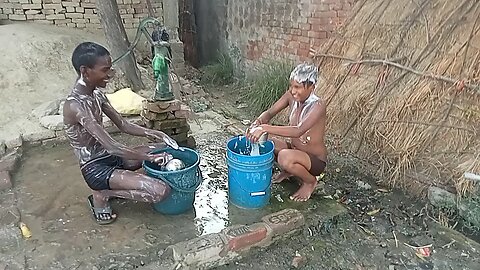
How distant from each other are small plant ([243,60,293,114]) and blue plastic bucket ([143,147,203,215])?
106 inches

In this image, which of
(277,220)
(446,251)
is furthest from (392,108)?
(277,220)

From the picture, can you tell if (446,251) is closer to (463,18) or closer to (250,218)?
(250,218)

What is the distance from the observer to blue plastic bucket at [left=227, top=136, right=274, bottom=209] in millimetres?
3363

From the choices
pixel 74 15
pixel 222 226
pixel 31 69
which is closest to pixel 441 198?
pixel 222 226

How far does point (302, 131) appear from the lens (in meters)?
3.44

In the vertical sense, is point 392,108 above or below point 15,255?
above

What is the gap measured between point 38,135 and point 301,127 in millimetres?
3158

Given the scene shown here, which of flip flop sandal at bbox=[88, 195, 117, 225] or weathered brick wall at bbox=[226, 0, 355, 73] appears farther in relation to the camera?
weathered brick wall at bbox=[226, 0, 355, 73]

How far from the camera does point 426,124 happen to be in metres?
4.18

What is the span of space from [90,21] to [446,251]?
6853 millimetres

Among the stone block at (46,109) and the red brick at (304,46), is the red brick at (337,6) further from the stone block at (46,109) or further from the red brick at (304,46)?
the stone block at (46,109)

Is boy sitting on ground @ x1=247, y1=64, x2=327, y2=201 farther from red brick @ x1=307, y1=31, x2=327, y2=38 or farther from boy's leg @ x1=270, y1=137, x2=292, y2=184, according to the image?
red brick @ x1=307, y1=31, x2=327, y2=38

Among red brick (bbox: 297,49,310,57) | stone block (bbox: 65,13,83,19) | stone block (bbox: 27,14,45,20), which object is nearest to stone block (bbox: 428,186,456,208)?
red brick (bbox: 297,49,310,57)

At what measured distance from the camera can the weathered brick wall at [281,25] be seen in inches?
230
